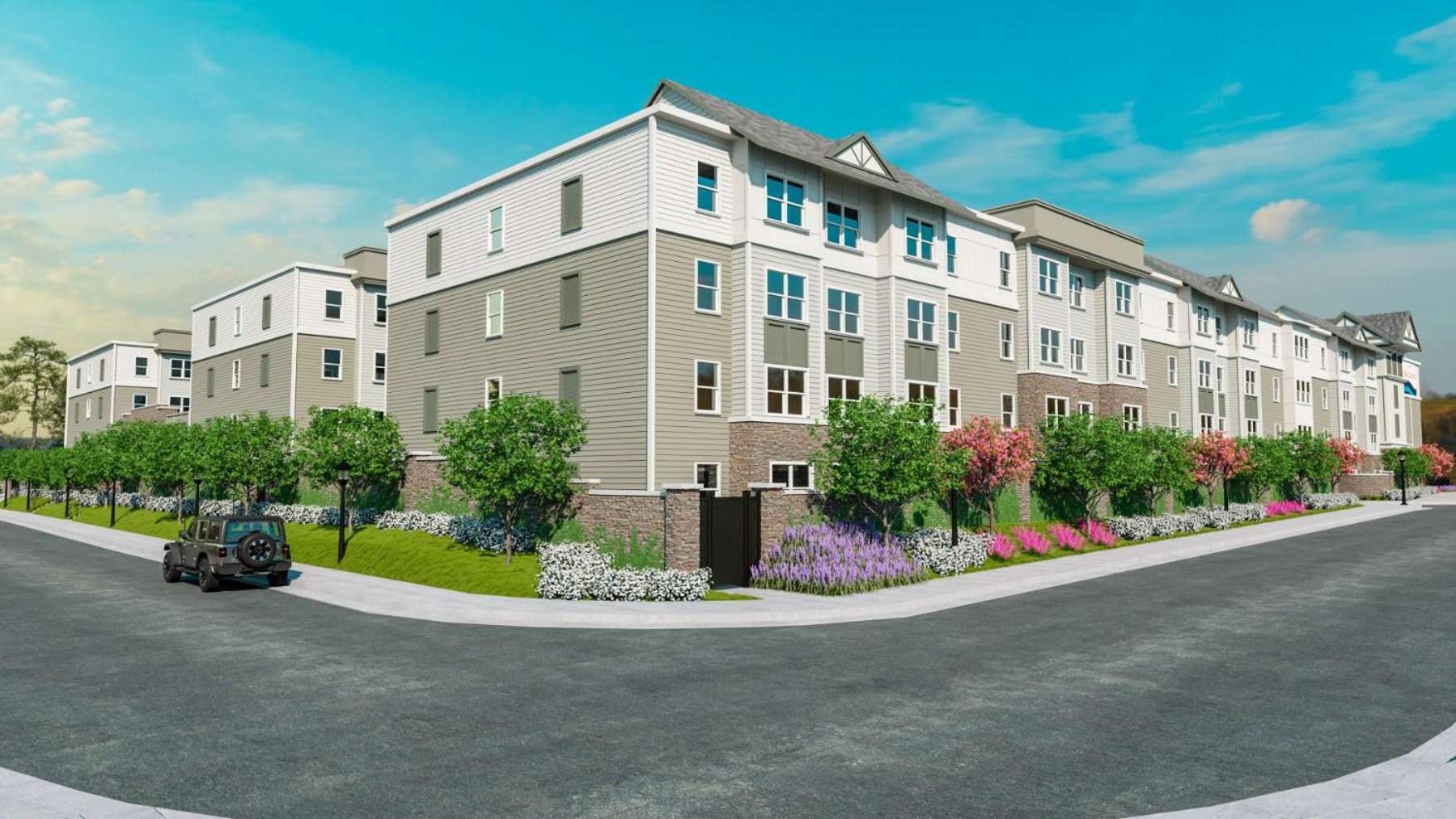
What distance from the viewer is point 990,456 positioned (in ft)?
103

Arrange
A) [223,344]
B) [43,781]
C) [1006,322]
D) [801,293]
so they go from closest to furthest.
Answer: [43,781]
[801,293]
[1006,322]
[223,344]

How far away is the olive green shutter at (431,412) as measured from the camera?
34.7 meters

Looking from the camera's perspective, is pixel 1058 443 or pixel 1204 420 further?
pixel 1204 420

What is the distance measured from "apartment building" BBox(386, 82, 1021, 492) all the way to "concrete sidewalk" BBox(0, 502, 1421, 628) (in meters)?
6.42

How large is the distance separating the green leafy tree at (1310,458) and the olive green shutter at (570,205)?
4503 cm

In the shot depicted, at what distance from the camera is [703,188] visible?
28.0 meters

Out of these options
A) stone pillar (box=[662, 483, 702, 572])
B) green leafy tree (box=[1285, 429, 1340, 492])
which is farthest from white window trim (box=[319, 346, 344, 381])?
green leafy tree (box=[1285, 429, 1340, 492])

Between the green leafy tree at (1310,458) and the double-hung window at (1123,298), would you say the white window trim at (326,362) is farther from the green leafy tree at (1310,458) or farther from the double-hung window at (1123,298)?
the green leafy tree at (1310,458)

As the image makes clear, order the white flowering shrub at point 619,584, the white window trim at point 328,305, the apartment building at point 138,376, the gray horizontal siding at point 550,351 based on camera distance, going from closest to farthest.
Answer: the white flowering shrub at point 619,584
the gray horizontal siding at point 550,351
the white window trim at point 328,305
the apartment building at point 138,376

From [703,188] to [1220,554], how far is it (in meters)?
22.0

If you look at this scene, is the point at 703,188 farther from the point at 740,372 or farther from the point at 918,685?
the point at 918,685

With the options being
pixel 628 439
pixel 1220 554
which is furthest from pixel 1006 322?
pixel 628 439

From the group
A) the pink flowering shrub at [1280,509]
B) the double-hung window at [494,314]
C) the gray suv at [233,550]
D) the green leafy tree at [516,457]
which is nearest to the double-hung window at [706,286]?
the green leafy tree at [516,457]

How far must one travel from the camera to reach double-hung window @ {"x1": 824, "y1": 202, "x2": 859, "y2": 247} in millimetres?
31359
